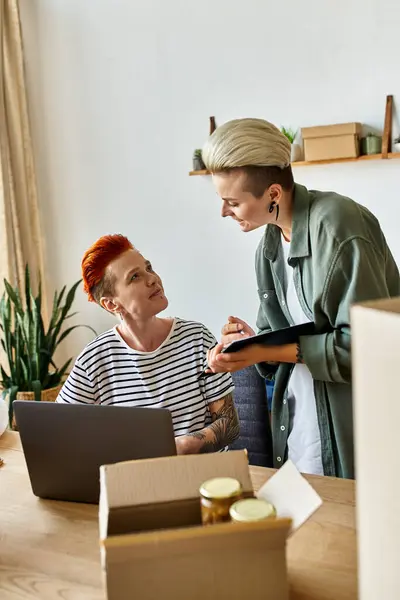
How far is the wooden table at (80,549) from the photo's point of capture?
1112 millimetres

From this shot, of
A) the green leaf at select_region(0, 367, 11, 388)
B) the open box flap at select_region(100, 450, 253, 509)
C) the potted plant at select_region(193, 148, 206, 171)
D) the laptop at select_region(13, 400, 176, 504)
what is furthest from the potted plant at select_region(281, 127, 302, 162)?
the open box flap at select_region(100, 450, 253, 509)

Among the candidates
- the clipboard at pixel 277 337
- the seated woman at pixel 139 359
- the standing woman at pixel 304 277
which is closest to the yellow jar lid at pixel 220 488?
the clipboard at pixel 277 337

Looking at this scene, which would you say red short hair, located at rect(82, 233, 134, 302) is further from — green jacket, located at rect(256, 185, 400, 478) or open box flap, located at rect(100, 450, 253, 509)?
open box flap, located at rect(100, 450, 253, 509)

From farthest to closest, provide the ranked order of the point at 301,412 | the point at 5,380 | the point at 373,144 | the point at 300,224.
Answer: the point at 5,380, the point at 373,144, the point at 301,412, the point at 300,224

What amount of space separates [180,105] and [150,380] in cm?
233

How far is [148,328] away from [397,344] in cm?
146

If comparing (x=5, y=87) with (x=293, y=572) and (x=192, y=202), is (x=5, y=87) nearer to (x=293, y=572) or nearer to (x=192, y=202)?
(x=192, y=202)

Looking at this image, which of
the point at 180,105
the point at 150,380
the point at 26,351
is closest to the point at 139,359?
the point at 150,380

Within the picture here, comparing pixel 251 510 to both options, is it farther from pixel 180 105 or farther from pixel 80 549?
pixel 180 105

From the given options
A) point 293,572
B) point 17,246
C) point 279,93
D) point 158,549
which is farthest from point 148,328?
point 17,246

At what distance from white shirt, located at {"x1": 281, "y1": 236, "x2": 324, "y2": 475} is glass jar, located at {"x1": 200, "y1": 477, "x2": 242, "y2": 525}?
1005mm

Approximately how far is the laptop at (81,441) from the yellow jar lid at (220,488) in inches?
10.4

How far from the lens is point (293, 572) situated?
1.13 metres

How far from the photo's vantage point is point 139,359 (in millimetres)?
1904
